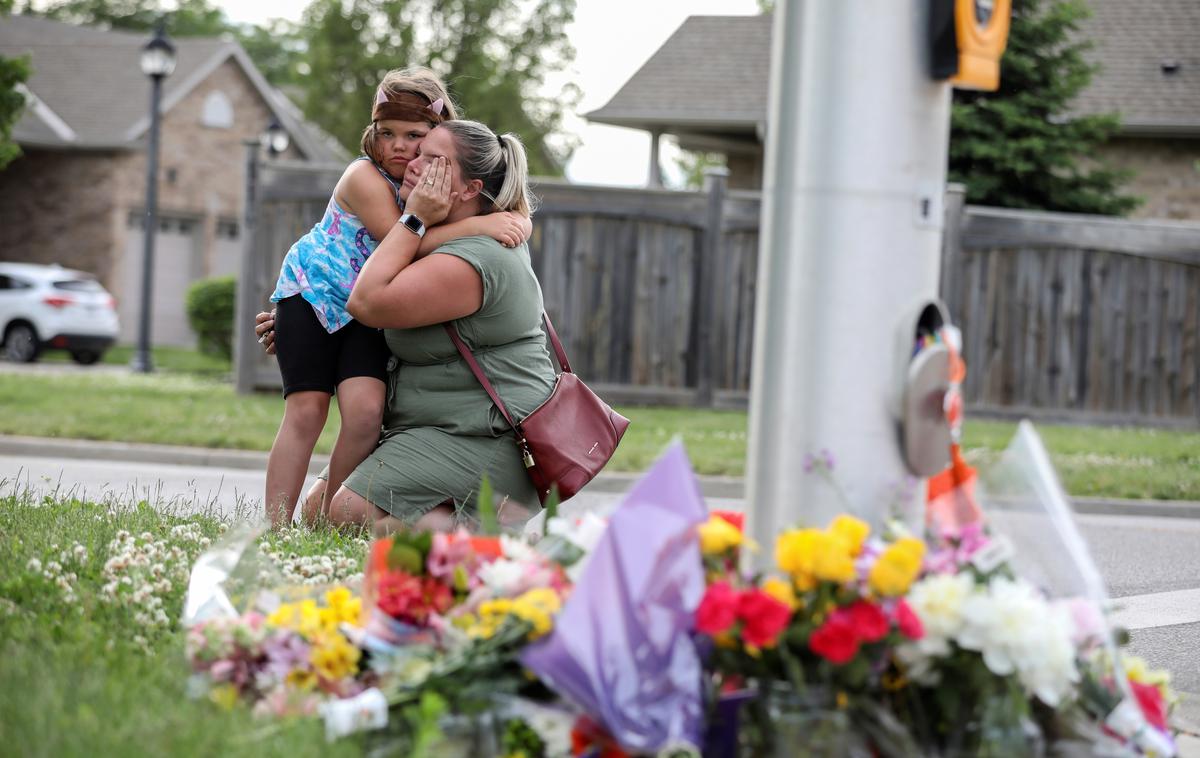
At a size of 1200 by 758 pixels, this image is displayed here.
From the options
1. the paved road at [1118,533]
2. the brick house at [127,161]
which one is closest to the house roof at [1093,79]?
the brick house at [127,161]

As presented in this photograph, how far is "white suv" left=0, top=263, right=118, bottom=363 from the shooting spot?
2275 centimetres

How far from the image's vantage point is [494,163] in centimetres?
465

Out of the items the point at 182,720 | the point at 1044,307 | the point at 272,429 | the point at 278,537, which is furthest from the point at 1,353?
the point at 182,720

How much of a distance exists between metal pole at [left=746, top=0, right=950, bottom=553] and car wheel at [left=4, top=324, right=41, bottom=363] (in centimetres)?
2192

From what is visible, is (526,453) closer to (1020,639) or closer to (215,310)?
(1020,639)

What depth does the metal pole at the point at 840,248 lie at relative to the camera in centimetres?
288

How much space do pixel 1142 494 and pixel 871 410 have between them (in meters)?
7.62

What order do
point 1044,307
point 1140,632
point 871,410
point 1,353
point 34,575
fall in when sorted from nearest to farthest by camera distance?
point 871,410 → point 34,575 → point 1140,632 → point 1044,307 → point 1,353

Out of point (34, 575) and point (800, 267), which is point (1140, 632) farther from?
point (34, 575)

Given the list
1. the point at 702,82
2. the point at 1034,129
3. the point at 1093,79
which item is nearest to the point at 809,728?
the point at 1034,129

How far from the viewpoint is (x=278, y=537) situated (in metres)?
4.65

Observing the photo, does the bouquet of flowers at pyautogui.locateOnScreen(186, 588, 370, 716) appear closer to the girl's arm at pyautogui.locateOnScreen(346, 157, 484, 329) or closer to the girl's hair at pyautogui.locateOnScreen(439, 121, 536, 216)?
the girl's arm at pyautogui.locateOnScreen(346, 157, 484, 329)

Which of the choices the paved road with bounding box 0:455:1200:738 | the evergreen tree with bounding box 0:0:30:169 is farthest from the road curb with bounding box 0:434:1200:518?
the evergreen tree with bounding box 0:0:30:169

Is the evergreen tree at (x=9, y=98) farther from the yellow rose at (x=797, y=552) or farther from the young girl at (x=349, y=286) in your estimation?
the yellow rose at (x=797, y=552)
